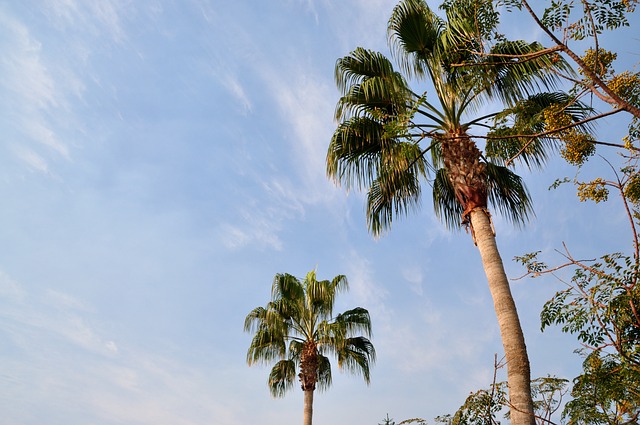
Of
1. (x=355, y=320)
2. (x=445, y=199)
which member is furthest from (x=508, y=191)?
(x=355, y=320)

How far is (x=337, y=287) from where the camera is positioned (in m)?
17.8

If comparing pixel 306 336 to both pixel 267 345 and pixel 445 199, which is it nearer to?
pixel 267 345

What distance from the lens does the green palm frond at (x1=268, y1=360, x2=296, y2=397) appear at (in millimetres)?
16844

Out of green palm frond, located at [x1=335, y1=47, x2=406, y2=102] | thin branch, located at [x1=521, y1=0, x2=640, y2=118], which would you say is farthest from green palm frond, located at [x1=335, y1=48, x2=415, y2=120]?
thin branch, located at [x1=521, y1=0, x2=640, y2=118]

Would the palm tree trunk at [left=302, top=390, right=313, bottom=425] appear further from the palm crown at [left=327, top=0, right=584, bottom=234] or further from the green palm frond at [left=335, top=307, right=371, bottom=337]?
the palm crown at [left=327, top=0, right=584, bottom=234]

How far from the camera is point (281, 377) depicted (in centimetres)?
1692

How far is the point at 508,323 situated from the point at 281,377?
11248mm

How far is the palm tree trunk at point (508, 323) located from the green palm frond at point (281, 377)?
1036 centimetres

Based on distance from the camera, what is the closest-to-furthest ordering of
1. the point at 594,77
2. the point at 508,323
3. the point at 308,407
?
the point at 594,77 → the point at 508,323 → the point at 308,407

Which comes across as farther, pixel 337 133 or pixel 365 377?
pixel 365 377

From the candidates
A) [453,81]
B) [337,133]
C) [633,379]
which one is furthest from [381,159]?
[633,379]

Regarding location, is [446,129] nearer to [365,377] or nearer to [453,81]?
[453,81]

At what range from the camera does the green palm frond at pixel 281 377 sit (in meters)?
16.8

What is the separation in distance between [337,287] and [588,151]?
39.8 ft
